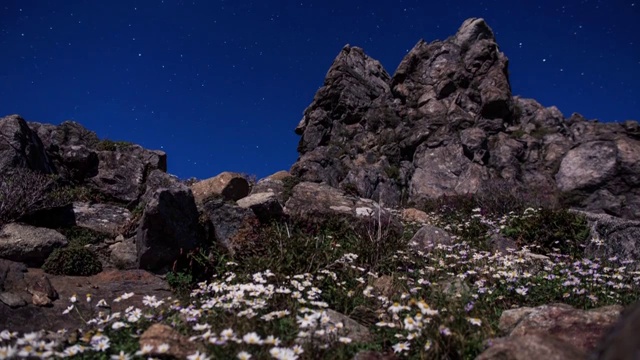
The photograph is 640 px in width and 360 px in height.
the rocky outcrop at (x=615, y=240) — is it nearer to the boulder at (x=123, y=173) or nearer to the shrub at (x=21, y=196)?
the shrub at (x=21, y=196)

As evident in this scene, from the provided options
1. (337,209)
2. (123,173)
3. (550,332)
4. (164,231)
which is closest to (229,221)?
(164,231)

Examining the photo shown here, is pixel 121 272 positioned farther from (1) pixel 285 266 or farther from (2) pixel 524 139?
(2) pixel 524 139

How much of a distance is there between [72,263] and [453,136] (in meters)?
34.1

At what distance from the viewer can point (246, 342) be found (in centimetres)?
362

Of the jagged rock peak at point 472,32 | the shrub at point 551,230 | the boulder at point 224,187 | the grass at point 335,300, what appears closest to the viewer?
the grass at point 335,300

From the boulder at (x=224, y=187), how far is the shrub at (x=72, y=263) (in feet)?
20.8

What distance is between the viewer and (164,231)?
29.8ft

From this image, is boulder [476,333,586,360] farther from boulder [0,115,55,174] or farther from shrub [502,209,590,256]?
boulder [0,115,55,174]

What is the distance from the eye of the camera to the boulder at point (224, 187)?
15.7 m

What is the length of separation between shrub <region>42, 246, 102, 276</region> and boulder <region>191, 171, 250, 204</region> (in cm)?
635

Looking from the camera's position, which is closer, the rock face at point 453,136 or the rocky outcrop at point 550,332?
the rocky outcrop at point 550,332

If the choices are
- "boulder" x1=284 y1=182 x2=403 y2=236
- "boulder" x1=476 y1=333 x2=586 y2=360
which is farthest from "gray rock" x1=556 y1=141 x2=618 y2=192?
"boulder" x1=476 y1=333 x2=586 y2=360

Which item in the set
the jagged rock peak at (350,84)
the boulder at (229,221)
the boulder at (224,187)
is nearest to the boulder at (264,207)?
Result: the boulder at (229,221)

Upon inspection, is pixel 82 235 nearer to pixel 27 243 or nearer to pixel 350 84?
pixel 27 243
